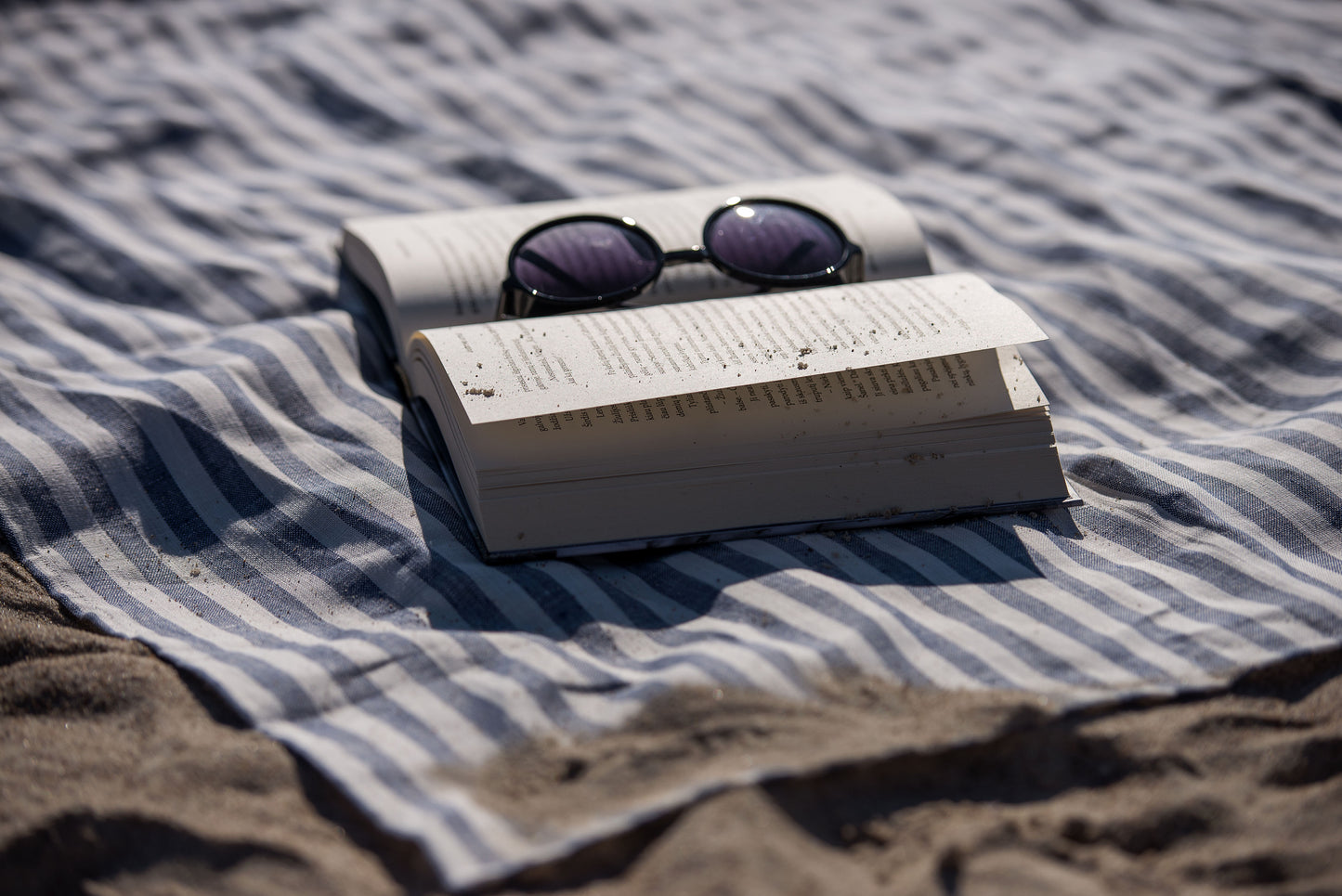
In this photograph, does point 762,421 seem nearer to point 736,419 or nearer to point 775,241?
point 736,419

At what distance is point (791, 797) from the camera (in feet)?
2.30

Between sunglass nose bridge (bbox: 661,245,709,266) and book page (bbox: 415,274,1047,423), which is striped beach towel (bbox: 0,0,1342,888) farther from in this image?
sunglass nose bridge (bbox: 661,245,709,266)

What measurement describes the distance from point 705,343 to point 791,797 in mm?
442

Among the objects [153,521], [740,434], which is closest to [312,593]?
[153,521]

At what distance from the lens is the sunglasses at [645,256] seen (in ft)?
3.88

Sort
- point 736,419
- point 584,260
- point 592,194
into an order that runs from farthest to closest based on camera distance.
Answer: point 592,194 < point 584,260 < point 736,419

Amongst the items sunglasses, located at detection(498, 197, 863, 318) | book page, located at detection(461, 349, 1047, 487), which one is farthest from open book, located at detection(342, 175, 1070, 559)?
sunglasses, located at detection(498, 197, 863, 318)

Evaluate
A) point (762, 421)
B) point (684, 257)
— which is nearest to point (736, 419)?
point (762, 421)

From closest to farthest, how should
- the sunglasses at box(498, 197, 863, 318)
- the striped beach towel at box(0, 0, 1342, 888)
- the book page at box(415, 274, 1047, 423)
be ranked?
the striped beach towel at box(0, 0, 1342, 888)
the book page at box(415, 274, 1047, 423)
the sunglasses at box(498, 197, 863, 318)

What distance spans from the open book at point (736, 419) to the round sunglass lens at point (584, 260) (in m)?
0.12

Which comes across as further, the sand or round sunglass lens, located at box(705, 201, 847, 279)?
round sunglass lens, located at box(705, 201, 847, 279)

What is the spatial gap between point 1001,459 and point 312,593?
0.64m

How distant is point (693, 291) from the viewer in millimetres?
1234

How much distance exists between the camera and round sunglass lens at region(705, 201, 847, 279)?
123 centimetres
